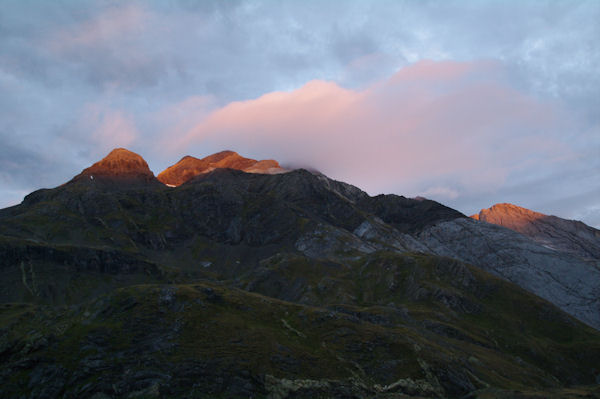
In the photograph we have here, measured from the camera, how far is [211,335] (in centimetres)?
8531

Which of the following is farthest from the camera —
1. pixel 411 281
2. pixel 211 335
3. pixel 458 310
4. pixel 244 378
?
pixel 411 281

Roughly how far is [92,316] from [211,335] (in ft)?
90.0

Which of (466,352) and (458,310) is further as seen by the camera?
(458,310)

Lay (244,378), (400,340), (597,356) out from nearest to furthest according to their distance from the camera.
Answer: (244,378) → (400,340) → (597,356)

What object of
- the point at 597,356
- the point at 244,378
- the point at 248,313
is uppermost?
the point at 248,313

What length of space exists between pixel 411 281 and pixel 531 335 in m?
56.1

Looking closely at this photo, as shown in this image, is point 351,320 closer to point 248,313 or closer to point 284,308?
point 284,308

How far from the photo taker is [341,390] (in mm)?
73188

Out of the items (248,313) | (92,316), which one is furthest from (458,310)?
(92,316)

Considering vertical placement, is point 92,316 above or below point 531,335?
above

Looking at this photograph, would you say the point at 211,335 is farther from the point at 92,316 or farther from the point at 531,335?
the point at 531,335

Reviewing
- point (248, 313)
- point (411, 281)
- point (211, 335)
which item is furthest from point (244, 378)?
point (411, 281)

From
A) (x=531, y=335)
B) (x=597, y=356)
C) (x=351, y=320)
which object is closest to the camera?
(x=351, y=320)

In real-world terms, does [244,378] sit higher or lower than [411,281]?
lower
